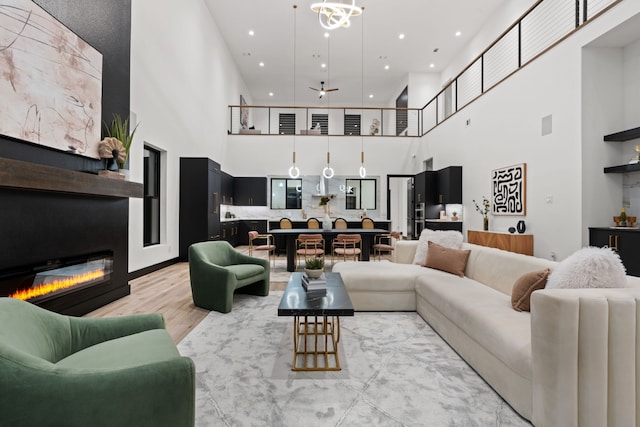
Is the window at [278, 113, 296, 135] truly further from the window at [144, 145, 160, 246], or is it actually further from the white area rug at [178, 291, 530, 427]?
the white area rug at [178, 291, 530, 427]

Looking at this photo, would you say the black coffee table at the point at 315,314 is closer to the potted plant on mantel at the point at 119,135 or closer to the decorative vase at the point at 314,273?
the decorative vase at the point at 314,273

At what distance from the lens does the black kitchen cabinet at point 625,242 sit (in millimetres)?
3832

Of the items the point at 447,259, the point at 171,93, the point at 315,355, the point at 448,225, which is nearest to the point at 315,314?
the point at 315,355

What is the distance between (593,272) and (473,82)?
9.14 m

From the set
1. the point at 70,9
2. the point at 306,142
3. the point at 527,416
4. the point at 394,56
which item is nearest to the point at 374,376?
the point at 527,416

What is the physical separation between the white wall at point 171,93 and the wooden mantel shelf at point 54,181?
1527 mm

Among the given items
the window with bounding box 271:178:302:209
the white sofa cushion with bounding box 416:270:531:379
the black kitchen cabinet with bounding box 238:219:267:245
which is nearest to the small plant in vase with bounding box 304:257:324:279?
the white sofa cushion with bounding box 416:270:531:379

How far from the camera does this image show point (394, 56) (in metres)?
10.7

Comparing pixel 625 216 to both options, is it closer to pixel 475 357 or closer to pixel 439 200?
pixel 475 357

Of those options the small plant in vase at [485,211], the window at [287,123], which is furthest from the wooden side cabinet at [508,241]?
the window at [287,123]

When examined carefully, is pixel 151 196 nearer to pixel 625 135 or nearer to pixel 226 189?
pixel 226 189

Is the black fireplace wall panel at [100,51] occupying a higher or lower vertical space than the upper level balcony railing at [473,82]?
lower

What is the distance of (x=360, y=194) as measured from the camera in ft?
39.0

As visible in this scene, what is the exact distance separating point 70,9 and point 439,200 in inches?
330
